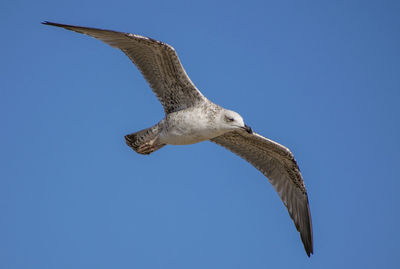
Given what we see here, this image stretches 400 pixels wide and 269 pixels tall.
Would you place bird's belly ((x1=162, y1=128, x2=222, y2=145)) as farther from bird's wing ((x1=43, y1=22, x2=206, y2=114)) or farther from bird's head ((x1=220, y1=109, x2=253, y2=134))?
bird's wing ((x1=43, y1=22, x2=206, y2=114))

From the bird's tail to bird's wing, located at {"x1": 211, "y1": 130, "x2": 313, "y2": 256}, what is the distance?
68.3 inches

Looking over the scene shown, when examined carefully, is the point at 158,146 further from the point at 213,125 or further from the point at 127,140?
the point at 213,125

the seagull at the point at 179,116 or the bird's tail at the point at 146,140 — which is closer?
the seagull at the point at 179,116

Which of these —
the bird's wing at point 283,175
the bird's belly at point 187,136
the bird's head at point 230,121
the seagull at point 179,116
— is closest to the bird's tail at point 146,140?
the seagull at point 179,116

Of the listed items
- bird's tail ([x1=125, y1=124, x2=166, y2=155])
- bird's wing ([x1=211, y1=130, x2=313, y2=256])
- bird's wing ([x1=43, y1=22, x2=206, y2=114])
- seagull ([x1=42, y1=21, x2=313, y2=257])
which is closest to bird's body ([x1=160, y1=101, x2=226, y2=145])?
seagull ([x1=42, y1=21, x2=313, y2=257])

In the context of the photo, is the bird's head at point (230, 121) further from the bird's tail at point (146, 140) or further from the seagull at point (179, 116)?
the bird's tail at point (146, 140)

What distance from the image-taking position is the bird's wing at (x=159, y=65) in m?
9.61

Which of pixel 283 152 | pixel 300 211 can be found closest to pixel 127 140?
pixel 283 152

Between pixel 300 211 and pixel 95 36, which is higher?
pixel 95 36

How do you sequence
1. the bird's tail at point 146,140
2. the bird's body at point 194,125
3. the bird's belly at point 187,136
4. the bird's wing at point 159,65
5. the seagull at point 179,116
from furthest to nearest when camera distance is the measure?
the bird's tail at point 146,140 < the bird's belly at point 187,136 < the bird's body at point 194,125 < the seagull at point 179,116 < the bird's wing at point 159,65

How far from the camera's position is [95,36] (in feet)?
31.7

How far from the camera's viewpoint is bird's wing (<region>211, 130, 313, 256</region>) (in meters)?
11.9

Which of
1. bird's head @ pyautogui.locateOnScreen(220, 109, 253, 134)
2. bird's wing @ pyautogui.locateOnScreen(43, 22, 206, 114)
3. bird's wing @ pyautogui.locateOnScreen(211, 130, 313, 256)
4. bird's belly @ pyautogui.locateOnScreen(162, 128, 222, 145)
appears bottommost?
bird's wing @ pyautogui.locateOnScreen(211, 130, 313, 256)

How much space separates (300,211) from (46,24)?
21.0 feet
